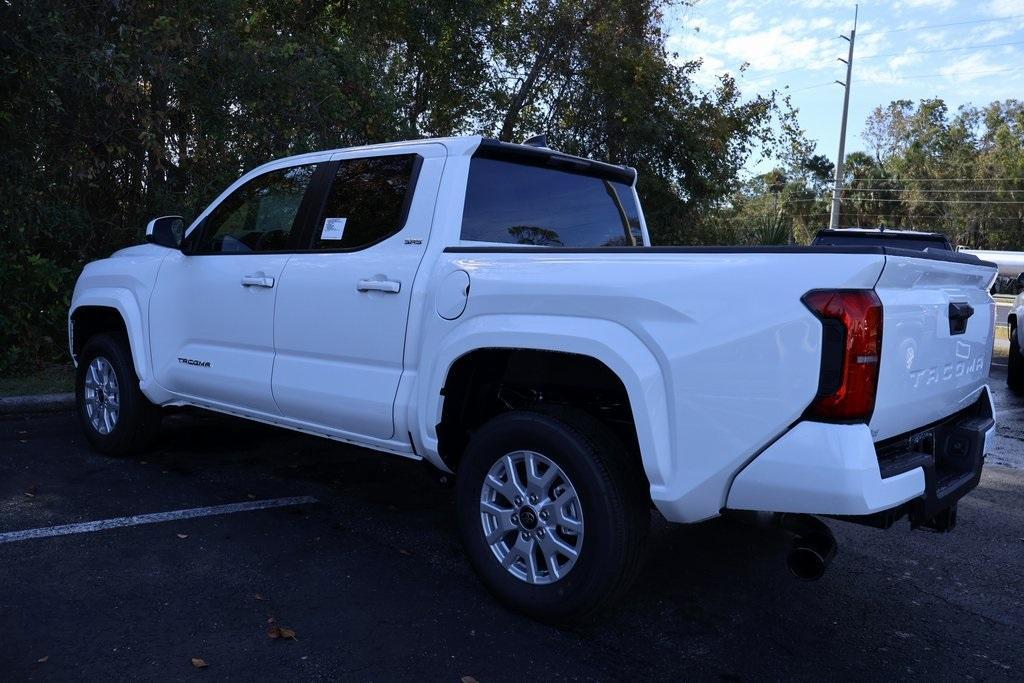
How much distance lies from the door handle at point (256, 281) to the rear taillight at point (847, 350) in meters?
2.91

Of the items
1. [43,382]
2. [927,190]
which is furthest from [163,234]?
[927,190]

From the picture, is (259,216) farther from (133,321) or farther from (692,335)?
(692,335)

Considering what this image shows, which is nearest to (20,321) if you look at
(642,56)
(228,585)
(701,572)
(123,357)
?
(123,357)

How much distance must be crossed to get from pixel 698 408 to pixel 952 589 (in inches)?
77.9

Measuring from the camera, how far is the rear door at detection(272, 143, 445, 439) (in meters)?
4.11

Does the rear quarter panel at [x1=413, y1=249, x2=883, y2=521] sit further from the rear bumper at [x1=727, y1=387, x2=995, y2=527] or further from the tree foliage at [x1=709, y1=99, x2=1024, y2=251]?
the tree foliage at [x1=709, y1=99, x2=1024, y2=251]

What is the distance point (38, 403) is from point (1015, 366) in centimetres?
1050

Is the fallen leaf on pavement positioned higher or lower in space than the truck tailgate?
lower

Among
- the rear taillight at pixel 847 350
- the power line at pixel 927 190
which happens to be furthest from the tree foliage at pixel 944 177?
the rear taillight at pixel 847 350

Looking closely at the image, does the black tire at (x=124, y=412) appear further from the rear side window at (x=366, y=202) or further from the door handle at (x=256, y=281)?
the rear side window at (x=366, y=202)

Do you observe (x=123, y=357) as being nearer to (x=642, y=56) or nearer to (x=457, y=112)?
(x=457, y=112)

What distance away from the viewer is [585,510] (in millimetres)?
3318

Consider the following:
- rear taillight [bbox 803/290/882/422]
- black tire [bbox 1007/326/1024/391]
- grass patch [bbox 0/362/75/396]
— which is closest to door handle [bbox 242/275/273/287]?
rear taillight [bbox 803/290/882/422]

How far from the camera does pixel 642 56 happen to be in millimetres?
15547
